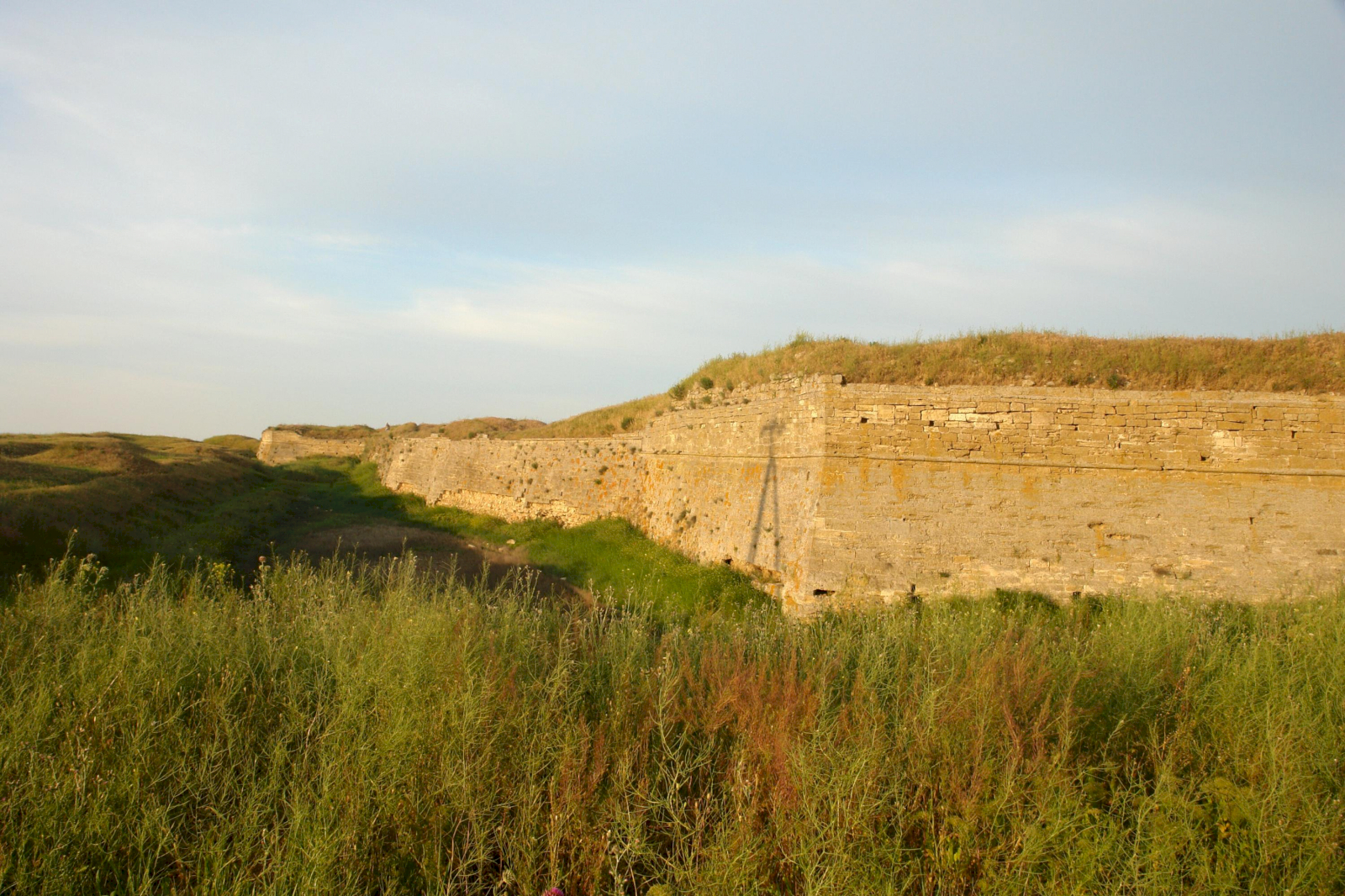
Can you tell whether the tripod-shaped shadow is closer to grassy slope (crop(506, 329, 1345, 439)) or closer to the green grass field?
grassy slope (crop(506, 329, 1345, 439))

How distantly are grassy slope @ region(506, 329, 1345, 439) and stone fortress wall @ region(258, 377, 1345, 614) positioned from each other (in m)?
0.29

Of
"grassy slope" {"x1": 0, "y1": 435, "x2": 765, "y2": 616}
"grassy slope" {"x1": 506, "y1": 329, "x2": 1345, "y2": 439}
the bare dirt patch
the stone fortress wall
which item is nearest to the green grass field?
"grassy slope" {"x1": 0, "y1": 435, "x2": 765, "y2": 616}

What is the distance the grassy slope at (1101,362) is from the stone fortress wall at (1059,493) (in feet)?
0.95

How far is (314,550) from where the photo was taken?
589 inches

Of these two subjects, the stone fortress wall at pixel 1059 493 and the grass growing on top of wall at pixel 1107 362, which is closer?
the stone fortress wall at pixel 1059 493

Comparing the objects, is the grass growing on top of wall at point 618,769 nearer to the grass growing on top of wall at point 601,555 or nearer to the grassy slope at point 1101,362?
the grass growing on top of wall at point 601,555

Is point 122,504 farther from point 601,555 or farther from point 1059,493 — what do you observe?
point 1059,493

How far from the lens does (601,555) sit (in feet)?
49.1

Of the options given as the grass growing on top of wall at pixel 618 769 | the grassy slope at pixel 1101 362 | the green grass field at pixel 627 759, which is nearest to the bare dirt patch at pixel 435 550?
the grassy slope at pixel 1101 362

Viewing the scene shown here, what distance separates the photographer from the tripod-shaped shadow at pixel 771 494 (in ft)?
37.8

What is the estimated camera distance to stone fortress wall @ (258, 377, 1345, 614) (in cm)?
955

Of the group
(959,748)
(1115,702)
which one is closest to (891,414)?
(1115,702)

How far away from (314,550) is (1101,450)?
14742 millimetres

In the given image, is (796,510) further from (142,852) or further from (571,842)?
(142,852)
